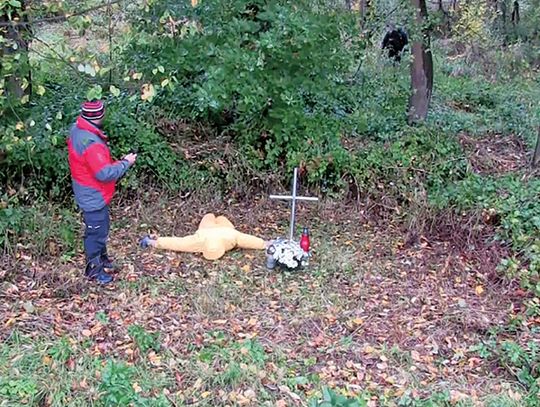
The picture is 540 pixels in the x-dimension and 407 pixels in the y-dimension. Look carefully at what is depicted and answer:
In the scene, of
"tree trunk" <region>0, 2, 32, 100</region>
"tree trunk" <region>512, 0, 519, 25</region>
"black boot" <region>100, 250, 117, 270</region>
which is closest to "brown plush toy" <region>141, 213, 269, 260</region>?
"black boot" <region>100, 250, 117, 270</region>

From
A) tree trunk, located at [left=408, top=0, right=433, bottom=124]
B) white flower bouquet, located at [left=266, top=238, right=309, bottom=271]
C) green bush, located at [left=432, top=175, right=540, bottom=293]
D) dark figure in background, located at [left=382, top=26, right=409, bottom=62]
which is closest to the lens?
green bush, located at [left=432, top=175, right=540, bottom=293]

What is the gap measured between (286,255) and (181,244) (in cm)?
96

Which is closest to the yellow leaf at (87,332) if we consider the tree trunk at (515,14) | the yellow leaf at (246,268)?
the yellow leaf at (246,268)

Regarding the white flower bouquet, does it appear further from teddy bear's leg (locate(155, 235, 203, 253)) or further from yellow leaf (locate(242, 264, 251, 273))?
teddy bear's leg (locate(155, 235, 203, 253))

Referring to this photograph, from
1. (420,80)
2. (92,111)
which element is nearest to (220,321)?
(92,111)

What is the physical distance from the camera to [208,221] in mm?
5418

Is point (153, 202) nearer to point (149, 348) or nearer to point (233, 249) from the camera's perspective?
point (233, 249)

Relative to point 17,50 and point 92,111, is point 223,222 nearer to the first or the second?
point 92,111

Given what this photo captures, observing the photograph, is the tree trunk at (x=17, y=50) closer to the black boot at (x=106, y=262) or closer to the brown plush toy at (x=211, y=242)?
the black boot at (x=106, y=262)

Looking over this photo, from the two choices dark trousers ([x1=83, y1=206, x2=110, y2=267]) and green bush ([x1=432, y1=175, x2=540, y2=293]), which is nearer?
dark trousers ([x1=83, y1=206, x2=110, y2=267])

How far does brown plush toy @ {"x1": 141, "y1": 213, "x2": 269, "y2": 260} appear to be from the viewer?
16.8 feet

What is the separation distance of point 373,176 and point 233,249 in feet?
5.79

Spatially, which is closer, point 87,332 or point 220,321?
point 87,332

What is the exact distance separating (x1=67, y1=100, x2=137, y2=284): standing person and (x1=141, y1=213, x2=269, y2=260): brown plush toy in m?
0.63
